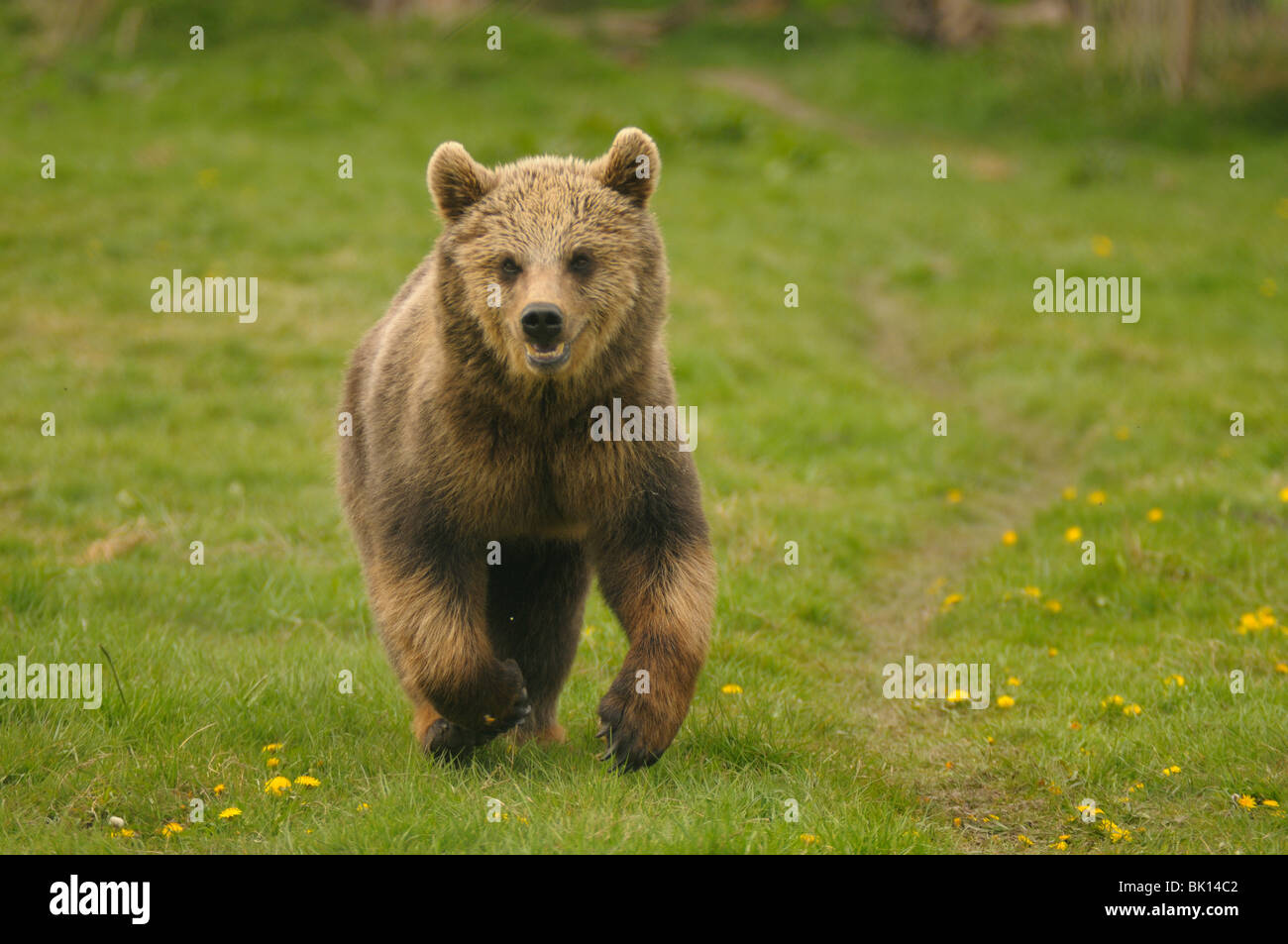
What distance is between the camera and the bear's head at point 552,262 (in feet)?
16.5

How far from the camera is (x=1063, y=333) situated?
13.2 metres

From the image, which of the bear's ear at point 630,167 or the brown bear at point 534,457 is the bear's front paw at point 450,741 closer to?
the brown bear at point 534,457

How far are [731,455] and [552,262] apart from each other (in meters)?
5.28

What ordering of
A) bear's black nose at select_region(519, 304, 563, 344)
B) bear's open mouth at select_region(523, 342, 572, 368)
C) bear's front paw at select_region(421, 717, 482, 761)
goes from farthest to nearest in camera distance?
bear's front paw at select_region(421, 717, 482, 761)
bear's open mouth at select_region(523, 342, 572, 368)
bear's black nose at select_region(519, 304, 563, 344)

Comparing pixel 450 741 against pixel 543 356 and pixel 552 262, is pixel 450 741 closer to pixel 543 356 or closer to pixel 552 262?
pixel 543 356

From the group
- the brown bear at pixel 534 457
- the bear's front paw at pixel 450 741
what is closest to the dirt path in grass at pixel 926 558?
the brown bear at pixel 534 457

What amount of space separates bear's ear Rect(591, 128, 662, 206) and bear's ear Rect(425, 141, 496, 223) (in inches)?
19.1

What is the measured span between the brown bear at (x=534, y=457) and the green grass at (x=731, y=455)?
17.0 inches

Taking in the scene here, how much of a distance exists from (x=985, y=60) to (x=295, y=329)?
1801 cm

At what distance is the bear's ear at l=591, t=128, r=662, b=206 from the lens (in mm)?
5539

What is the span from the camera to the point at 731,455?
1027 cm

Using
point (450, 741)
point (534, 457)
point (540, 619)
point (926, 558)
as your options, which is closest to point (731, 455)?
point (926, 558)

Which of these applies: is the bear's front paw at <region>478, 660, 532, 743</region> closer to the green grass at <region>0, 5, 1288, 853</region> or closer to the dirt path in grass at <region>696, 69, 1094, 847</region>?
the green grass at <region>0, 5, 1288, 853</region>

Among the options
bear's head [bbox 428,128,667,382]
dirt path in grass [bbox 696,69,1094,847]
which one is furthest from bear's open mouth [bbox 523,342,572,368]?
dirt path in grass [bbox 696,69,1094,847]
